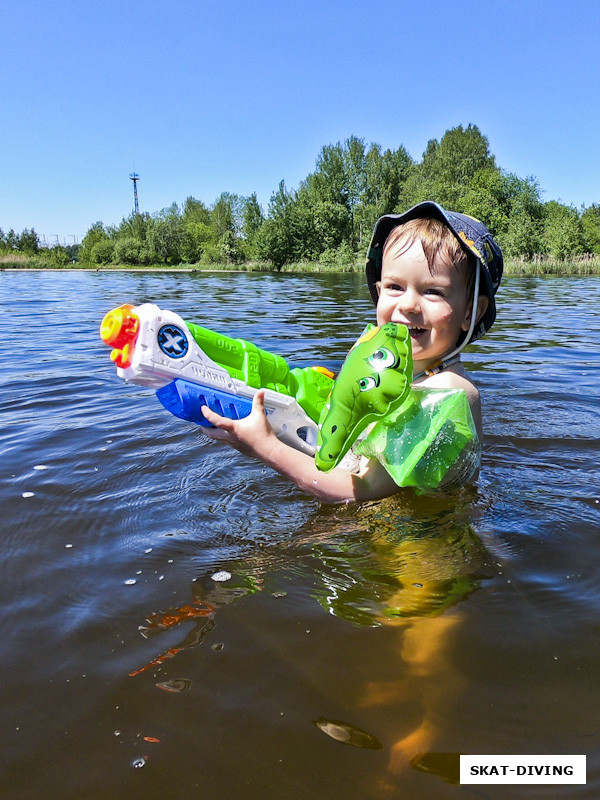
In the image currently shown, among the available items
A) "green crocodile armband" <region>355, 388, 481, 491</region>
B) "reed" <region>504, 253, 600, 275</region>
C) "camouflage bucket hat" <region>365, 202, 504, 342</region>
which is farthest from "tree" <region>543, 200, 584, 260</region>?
"green crocodile armband" <region>355, 388, 481, 491</region>

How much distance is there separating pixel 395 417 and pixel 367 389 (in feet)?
0.79

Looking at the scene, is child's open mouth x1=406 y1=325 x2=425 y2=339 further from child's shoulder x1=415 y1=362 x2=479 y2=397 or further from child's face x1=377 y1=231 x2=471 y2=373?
child's shoulder x1=415 y1=362 x2=479 y2=397

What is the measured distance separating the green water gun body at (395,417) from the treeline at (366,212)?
41661mm

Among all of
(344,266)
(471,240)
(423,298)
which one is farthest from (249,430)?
(344,266)

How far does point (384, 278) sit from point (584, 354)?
574 cm

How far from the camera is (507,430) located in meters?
4.41

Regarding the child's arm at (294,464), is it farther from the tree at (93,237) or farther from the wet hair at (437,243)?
the tree at (93,237)

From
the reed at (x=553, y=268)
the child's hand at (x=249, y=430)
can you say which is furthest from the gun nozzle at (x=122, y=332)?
the reed at (x=553, y=268)

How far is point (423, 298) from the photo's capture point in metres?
2.59

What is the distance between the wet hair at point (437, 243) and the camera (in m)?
2.54

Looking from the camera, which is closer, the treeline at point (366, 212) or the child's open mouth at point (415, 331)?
the child's open mouth at point (415, 331)

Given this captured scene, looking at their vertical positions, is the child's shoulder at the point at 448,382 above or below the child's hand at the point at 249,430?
above

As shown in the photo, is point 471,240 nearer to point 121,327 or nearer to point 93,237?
point 121,327

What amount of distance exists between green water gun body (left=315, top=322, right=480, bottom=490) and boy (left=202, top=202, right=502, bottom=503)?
0.19 meters
